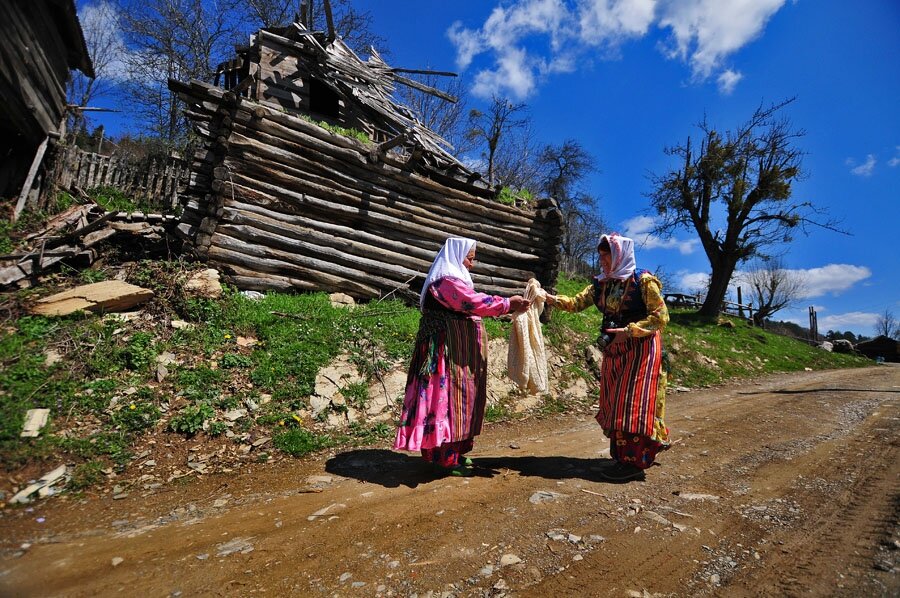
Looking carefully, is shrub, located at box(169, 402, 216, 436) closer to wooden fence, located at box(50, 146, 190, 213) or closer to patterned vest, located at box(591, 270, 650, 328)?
patterned vest, located at box(591, 270, 650, 328)

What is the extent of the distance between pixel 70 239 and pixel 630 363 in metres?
8.15

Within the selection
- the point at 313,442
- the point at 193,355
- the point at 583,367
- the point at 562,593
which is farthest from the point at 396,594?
the point at 583,367

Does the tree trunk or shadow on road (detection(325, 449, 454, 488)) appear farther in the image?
the tree trunk

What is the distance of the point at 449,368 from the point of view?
3.86m

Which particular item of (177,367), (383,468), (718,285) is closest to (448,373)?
(383,468)

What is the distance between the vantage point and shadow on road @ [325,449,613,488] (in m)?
3.82

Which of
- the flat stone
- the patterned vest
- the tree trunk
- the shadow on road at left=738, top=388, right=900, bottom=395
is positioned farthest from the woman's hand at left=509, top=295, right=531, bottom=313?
the tree trunk

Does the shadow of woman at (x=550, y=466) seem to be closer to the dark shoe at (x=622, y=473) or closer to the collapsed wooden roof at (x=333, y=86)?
the dark shoe at (x=622, y=473)

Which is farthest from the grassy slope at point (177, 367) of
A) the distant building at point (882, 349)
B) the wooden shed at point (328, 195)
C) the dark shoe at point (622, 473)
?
the distant building at point (882, 349)

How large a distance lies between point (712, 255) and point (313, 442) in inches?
793

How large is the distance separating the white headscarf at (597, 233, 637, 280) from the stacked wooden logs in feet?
16.8

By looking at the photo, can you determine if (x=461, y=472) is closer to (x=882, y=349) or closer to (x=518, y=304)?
(x=518, y=304)

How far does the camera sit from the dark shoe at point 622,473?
3.71 meters

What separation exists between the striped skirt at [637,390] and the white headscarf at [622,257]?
62 centimetres
